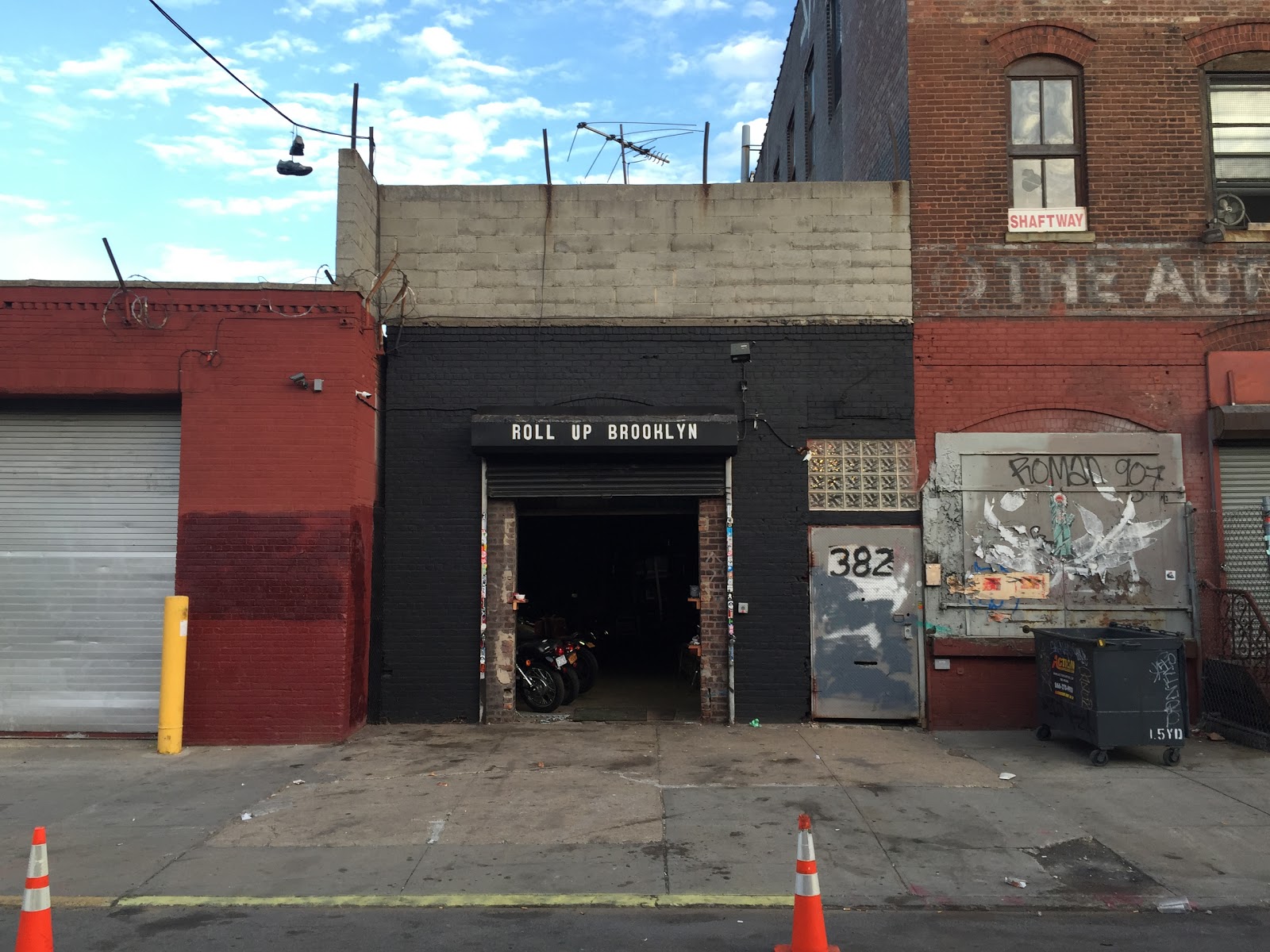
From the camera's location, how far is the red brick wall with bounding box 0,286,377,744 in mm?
9930

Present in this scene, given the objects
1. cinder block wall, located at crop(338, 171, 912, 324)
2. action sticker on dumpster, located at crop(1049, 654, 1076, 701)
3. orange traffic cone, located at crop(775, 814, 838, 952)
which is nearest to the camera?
orange traffic cone, located at crop(775, 814, 838, 952)

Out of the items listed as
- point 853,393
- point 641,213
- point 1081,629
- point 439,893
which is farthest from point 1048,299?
point 439,893

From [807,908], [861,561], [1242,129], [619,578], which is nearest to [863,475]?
[861,561]

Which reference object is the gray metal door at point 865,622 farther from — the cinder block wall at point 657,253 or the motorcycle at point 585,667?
the motorcycle at point 585,667

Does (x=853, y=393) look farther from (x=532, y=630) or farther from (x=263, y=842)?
(x=263, y=842)

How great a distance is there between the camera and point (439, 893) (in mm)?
5785

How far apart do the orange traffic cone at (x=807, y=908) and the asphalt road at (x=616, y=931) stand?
18.3 inches

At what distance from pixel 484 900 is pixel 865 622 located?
20.9 ft

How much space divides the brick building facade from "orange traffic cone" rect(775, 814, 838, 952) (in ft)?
21.5

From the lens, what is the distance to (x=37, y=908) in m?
4.40

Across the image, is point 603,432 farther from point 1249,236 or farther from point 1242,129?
point 1242,129

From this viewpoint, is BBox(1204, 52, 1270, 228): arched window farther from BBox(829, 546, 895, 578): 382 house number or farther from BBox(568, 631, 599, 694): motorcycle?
BBox(568, 631, 599, 694): motorcycle

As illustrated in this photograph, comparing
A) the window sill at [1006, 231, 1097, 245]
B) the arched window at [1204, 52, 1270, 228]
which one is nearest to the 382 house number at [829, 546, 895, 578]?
the window sill at [1006, 231, 1097, 245]

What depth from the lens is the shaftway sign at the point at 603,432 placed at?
35.2 feet
